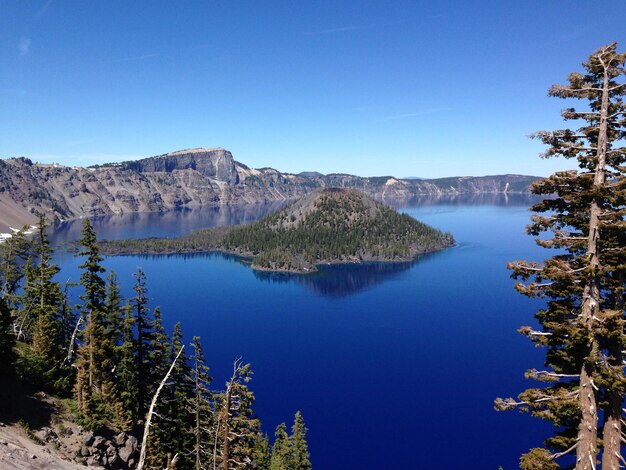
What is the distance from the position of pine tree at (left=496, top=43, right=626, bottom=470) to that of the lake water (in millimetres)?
61943

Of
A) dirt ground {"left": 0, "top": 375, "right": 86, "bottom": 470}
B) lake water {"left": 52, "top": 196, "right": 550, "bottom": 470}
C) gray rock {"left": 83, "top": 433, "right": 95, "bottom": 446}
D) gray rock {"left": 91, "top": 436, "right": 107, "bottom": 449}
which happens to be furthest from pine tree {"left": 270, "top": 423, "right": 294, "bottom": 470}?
lake water {"left": 52, "top": 196, "right": 550, "bottom": 470}

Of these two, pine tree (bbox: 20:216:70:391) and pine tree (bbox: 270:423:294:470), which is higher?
pine tree (bbox: 20:216:70:391)

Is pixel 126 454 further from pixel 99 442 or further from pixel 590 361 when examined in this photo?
pixel 590 361

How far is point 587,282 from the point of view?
14977mm

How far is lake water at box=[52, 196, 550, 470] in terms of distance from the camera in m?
74.8

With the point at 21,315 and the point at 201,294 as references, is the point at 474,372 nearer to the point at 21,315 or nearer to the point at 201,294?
the point at 21,315

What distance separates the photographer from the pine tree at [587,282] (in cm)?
1475

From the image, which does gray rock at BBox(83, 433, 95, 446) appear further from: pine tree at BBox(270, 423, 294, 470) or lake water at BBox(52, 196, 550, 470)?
lake water at BBox(52, 196, 550, 470)

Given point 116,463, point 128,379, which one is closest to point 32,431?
point 116,463

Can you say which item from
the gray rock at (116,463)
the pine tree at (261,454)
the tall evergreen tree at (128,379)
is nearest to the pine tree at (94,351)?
the tall evergreen tree at (128,379)

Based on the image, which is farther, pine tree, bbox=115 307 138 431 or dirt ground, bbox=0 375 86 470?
pine tree, bbox=115 307 138 431

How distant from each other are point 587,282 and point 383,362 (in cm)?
9988

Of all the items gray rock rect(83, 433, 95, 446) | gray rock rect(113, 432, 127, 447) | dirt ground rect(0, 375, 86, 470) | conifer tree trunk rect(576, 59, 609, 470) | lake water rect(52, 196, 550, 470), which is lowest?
lake water rect(52, 196, 550, 470)

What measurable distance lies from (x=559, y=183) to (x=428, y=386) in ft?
293
